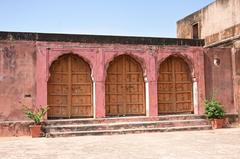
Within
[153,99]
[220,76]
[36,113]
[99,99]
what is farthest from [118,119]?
[220,76]

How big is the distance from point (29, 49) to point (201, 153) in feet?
22.3

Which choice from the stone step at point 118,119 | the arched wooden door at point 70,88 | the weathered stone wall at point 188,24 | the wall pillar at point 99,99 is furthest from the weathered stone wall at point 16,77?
the weathered stone wall at point 188,24

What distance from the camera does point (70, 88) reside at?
12219 millimetres

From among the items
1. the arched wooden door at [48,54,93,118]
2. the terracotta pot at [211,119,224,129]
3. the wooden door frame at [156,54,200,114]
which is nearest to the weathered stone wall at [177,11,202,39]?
the wooden door frame at [156,54,200,114]

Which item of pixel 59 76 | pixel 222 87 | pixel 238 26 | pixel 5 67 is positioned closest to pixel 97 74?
pixel 59 76

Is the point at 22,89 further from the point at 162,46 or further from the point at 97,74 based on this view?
the point at 162,46

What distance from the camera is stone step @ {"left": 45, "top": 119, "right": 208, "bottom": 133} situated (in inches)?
429

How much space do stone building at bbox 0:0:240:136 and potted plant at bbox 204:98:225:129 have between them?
579 millimetres

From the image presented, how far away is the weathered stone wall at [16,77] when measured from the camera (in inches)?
436

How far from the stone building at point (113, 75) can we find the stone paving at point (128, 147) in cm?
194

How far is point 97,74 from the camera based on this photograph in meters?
12.2

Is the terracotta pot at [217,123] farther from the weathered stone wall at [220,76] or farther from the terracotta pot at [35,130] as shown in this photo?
the terracotta pot at [35,130]

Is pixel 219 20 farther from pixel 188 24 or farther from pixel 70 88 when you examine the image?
pixel 70 88

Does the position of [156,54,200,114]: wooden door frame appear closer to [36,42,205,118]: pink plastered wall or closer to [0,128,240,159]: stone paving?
[36,42,205,118]: pink plastered wall
